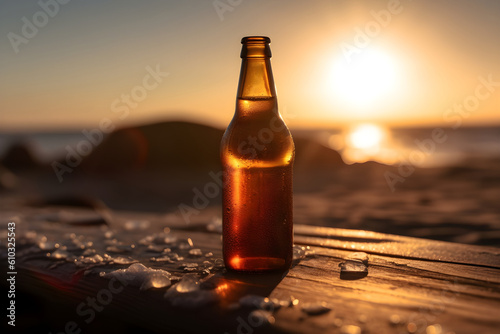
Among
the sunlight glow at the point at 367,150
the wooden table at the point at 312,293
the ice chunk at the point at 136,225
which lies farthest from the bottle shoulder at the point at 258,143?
the sunlight glow at the point at 367,150

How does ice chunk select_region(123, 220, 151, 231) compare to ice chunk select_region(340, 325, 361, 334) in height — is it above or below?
above

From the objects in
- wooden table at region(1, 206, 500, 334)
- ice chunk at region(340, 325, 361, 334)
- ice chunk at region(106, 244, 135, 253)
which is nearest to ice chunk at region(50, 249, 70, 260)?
wooden table at region(1, 206, 500, 334)

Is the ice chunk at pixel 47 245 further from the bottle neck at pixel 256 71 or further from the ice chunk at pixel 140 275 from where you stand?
the bottle neck at pixel 256 71

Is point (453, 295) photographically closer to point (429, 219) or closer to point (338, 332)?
point (338, 332)

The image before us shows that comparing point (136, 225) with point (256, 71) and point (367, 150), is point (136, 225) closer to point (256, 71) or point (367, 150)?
point (256, 71)

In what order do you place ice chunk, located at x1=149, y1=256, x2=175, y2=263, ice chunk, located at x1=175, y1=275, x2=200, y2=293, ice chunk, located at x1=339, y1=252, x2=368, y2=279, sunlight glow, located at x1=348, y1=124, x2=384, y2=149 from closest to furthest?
ice chunk, located at x1=175, y1=275, x2=200, y2=293
ice chunk, located at x1=339, y1=252, x2=368, y2=279
ice chunk, located at x1=149, y1=256, x2=175, y2=263
sunlight glow, located at x1=348, y1=124, x2=384, y2=149

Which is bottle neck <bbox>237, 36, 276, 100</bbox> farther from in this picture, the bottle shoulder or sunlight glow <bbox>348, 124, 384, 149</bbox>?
sunlight glow <bbox>348, 124, 384, 149</bbox>

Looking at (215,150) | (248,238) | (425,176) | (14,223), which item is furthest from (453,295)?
(215,150)
